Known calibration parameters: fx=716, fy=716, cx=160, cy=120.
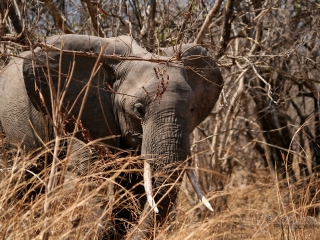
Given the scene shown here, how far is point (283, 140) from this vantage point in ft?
25.9

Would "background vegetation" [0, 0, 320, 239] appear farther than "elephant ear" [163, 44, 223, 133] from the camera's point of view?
Yes

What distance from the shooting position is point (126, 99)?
4.75 meters

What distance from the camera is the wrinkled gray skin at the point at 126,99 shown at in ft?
14.6

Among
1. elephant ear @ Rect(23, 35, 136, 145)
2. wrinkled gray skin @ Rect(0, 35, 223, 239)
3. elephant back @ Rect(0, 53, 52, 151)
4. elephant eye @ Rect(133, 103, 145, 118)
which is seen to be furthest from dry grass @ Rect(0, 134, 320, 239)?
elephant back @ Rect(0, 53, 52, 151)

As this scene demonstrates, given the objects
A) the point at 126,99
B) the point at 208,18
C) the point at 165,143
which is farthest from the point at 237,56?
the point at 165,143

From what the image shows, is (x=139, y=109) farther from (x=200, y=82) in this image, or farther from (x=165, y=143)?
(x=200, y=82)

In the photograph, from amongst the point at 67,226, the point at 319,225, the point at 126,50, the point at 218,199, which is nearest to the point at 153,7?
the point at 126,50

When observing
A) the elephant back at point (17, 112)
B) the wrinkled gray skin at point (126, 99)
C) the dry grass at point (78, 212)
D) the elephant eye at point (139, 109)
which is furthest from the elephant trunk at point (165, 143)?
the elephant back at point (17, 112)

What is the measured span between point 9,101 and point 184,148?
5.22 feet

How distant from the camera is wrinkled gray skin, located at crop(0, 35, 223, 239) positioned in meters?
4.45

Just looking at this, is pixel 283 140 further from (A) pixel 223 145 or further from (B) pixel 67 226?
(B) pixel 67 226

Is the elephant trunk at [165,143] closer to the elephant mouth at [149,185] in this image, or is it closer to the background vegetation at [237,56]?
the elephant mouth at [149,185]

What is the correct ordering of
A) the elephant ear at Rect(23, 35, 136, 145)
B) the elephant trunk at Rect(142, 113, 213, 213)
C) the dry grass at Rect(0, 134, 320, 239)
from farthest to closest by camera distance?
the elephant ear at Rect(23, 35, 136, 145) → the elephant trunk at Rect(142, 113, 213, 213) → the dry grass at Rect(0, 134, 320, 239)

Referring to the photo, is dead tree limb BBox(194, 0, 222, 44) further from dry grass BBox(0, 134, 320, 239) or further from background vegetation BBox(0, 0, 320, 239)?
dry grass BBox(0, 134, 320, 239)
